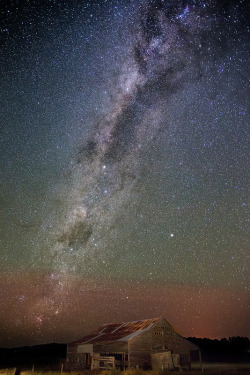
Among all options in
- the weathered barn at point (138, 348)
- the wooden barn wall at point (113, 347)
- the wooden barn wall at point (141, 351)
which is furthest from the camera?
the wooden barn wall at point (113, 347)

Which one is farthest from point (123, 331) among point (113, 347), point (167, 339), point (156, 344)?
point (167, 339)

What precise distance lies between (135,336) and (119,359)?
270 cm

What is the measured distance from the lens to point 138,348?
27.9 meters

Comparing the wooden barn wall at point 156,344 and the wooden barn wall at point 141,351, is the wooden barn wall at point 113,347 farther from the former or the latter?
the wooden barn wall at point 156,344

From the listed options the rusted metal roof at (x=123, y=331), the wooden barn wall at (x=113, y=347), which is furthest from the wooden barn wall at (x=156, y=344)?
the wooden barn wall at (x=113, y=347)

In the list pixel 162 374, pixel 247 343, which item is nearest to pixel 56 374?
pixel 162 374

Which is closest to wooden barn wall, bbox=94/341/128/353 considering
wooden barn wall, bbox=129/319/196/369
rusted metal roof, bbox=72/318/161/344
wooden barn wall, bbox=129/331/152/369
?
rusted metal roof, bbox=72/318/161/344

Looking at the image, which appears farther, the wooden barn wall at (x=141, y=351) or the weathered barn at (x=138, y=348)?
the weathered barn at (x=138, y=348)

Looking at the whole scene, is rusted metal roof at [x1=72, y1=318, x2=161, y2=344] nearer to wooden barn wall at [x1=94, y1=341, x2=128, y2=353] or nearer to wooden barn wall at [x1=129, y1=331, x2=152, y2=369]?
wooden barn wall at [x1=94, y1=341, x2=128, y2=353]

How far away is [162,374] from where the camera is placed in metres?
A: 22.5

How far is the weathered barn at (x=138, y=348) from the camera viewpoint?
1088 inches

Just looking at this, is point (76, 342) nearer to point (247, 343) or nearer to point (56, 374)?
point (56, 374)

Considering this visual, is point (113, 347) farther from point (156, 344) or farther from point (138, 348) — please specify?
point (156, 344)

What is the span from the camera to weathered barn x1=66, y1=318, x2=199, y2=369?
2762cm
